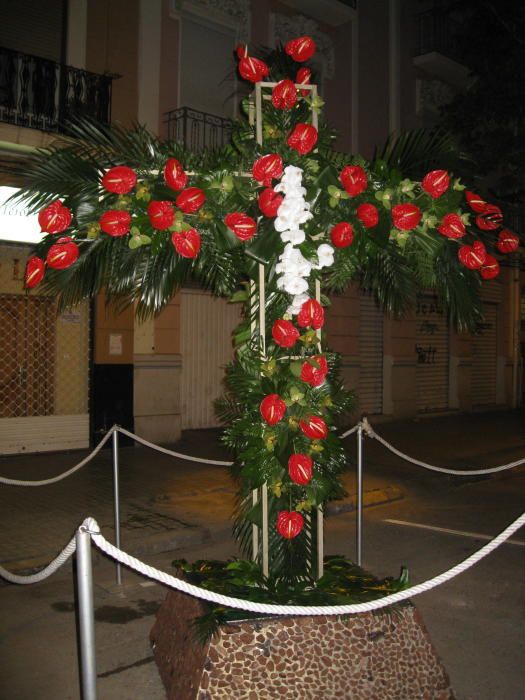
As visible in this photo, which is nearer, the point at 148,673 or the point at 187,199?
the point at 187,199

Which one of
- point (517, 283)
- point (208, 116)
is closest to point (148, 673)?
point (208, 116)

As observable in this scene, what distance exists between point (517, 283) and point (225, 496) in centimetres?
1464

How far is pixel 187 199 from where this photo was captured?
3125mm

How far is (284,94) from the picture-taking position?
3.43 meters

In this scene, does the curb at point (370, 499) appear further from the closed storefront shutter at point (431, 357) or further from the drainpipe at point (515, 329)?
the drainpipe at point (515, 329)

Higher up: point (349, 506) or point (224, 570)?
point (224, 570)

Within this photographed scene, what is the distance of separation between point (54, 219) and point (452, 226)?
1.96 m

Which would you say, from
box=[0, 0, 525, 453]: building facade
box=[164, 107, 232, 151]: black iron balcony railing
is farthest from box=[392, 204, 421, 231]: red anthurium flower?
box=[164, 107, 232, 151]: black iron balcony railing

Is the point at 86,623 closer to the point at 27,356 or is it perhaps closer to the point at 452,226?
the point at 452,226

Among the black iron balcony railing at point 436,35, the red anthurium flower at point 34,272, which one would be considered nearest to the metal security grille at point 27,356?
the red anthurium flower at point 34,272

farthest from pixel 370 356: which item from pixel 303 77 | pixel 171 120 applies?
pixel 303 77

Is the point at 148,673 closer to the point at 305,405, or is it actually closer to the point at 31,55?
the point at 305,405

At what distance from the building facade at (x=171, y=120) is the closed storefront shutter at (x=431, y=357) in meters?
0.05

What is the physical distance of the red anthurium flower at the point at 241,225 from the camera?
3.23 m
